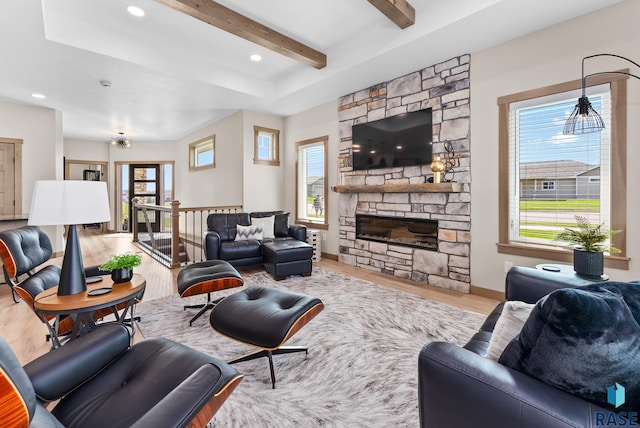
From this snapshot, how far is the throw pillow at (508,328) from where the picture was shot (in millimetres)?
1073

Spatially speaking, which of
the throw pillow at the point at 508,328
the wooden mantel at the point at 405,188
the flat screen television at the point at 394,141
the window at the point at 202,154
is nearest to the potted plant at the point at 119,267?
the throw pillow at the point at 508,328

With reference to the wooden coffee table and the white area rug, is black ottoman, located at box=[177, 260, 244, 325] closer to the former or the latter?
the white area rug

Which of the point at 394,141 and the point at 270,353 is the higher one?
the point at 394,141

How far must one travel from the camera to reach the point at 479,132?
11.3 feet

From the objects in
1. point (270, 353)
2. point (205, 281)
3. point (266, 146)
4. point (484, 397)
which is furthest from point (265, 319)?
point (266, 146)

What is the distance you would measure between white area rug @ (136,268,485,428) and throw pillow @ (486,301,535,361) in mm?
773

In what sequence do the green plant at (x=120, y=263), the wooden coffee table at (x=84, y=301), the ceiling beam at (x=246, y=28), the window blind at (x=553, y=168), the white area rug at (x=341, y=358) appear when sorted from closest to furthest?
the white area rug at (x=341, y=358) → the wooden coffee table at (x=84, y=301) → the green plant at (x=120, y=263) → the window blind at (x=553, y=168) → the ceiling beam at (x=246, y=28)

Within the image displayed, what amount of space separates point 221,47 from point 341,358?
4112mm

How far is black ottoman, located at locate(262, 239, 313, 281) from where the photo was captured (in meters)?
4.08

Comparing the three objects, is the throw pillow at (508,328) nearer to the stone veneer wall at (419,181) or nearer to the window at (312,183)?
the stone veneer wall at (419,181)

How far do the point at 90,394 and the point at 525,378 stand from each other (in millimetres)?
1597

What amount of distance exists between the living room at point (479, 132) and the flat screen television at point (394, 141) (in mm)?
507

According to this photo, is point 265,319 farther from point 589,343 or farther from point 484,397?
point 589,343

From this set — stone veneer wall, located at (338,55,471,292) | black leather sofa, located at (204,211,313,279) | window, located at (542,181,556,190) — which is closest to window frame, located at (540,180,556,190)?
window, located at (542,181,556,190)
